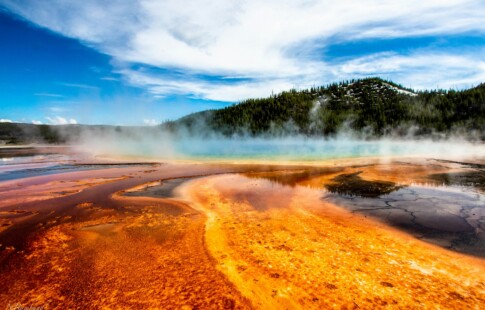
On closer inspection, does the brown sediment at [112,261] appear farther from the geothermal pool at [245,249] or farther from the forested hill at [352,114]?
the forested hill at [352,114]

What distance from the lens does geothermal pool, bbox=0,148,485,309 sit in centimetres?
460

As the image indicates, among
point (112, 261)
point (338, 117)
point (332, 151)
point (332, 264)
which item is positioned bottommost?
point (332, 264)

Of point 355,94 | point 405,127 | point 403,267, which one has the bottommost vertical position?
point 403,267

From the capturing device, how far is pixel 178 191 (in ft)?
42.9

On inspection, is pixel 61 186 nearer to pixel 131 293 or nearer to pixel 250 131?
pixel 131 293

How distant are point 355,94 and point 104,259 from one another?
156308mm

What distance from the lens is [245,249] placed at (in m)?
6.45

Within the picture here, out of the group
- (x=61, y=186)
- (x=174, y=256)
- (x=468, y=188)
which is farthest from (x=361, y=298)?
(x=61, y=186)

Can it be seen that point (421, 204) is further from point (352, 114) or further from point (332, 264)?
point (352, 114)

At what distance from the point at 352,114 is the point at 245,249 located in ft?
352

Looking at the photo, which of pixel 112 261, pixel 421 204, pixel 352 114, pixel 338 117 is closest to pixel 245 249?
pixel 112 261

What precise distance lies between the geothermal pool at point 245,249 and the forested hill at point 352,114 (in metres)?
75.3

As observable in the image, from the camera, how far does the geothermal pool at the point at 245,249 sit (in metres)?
4.60

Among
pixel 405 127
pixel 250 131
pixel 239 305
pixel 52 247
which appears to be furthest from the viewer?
pixel 250 131
